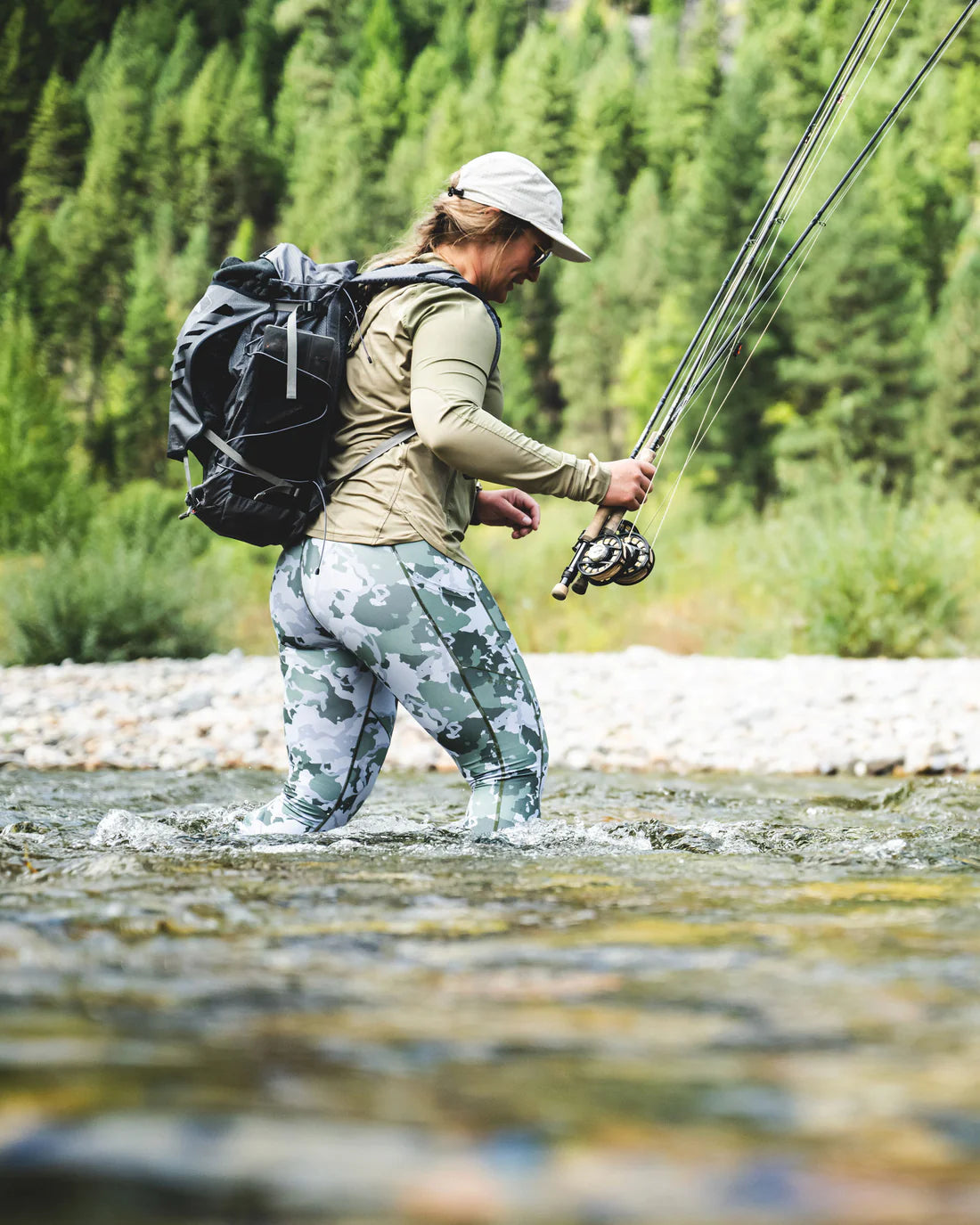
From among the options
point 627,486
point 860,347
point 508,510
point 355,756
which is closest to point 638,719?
point 508,510

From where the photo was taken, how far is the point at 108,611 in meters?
11.4

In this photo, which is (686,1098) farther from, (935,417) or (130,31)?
(130,31)

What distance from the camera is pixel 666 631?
12.6 metres

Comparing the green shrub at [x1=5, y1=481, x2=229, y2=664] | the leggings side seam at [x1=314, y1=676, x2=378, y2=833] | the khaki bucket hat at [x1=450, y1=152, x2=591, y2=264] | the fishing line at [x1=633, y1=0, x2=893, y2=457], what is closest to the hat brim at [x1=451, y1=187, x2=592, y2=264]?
the khaki bucket hat at [x1=450, y1=152, x2=591, y2=264]

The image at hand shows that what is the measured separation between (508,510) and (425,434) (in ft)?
2.20

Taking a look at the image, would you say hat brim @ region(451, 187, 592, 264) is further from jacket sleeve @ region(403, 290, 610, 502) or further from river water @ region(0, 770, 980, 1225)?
river water @ region(0, 770, 980, 1225)

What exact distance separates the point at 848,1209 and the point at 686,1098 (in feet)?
0.83

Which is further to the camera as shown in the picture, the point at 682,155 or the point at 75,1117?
the point at 682,155

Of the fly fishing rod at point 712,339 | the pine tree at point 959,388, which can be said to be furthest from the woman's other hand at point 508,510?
the pine tree at point 959,388

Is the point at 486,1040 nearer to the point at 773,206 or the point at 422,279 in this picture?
the point at 422,279

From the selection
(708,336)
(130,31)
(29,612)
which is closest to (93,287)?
(130,31)

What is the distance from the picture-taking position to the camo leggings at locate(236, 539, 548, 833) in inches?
112

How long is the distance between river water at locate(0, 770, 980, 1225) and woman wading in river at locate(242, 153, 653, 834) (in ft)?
1.18

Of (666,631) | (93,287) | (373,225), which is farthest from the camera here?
(93,287)
